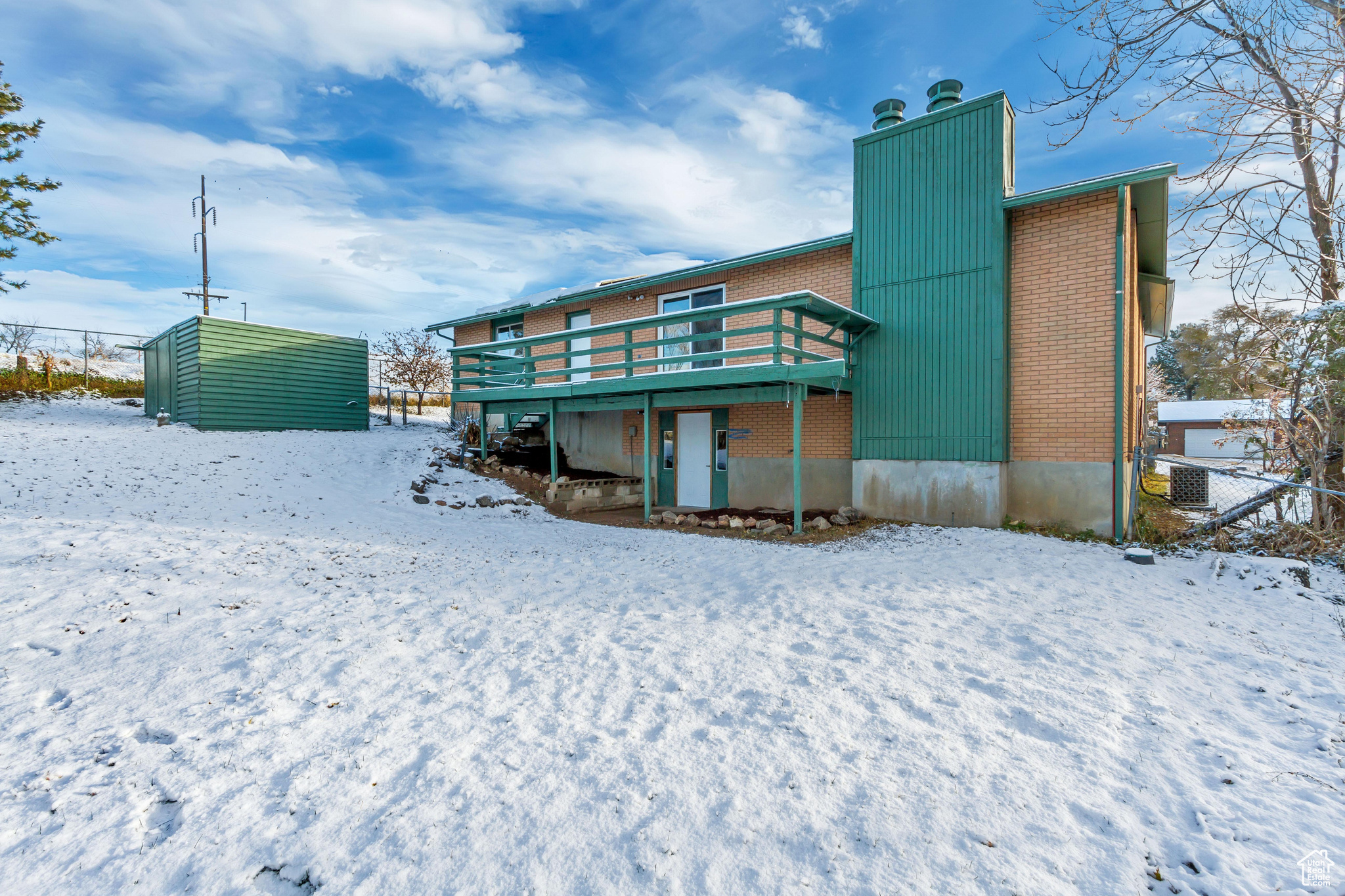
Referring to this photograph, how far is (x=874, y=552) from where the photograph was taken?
7.65 meters

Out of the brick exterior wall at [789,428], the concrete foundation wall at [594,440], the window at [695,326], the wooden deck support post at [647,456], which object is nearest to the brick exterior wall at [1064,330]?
the brick exterior wall at [789,428]

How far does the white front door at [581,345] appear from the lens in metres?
14.4

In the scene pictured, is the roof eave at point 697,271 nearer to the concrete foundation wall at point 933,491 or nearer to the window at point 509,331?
the window at point 509,331

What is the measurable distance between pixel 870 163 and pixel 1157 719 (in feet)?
30.9

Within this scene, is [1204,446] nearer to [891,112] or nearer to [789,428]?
[891,112]

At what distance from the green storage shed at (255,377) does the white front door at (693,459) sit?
34.1ft

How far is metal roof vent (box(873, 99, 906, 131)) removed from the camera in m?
10.2

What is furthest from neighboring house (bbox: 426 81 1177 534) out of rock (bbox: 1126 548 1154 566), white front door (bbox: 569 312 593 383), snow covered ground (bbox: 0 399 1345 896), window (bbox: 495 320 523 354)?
window (bbox: 495 320 523 354)

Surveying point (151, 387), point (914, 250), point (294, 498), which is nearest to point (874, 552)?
point (914, 250)

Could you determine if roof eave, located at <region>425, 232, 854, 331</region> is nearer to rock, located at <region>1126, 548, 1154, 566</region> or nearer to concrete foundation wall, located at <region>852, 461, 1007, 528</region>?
concrete foundation wall, located at <region>852, 461, 1007, 528</region>

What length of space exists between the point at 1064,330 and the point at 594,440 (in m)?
9.67

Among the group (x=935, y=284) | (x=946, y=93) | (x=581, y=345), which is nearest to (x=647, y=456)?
(x=935, y=284)

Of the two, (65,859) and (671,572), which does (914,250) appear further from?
(65,859)

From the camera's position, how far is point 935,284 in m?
9.45
